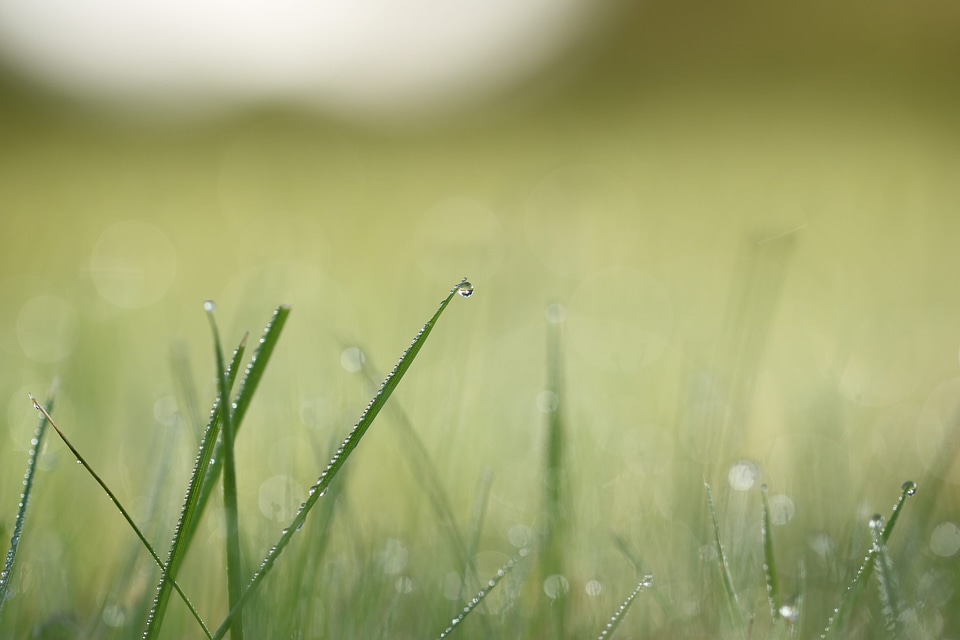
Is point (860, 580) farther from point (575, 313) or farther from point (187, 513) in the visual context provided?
point (575, 313)

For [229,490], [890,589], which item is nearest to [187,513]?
[229,490]

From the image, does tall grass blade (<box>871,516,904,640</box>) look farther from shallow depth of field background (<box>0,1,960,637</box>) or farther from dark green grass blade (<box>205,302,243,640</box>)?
dark green grass blade (<box>205,302,243,640</box>)

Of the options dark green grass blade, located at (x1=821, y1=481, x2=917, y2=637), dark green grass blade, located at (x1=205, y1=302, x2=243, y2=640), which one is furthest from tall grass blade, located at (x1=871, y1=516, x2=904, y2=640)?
dark green grass blade, located at (x1=205, y1=302, x2=243, y2=640)

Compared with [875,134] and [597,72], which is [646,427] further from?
[597,72]

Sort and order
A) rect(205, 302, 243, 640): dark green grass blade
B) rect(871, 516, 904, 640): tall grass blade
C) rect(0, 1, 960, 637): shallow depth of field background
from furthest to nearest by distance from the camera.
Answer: rect(0, 1, 960, 637): shallow depth of field background, rect(871, 516, 904, 640): tall grass blade, rect(205, 302, 243, 640): dark green grass blade

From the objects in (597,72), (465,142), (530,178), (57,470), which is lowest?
(57,470)

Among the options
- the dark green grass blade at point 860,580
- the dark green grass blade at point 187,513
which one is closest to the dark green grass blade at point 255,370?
the dark green grass blade at point 187,513

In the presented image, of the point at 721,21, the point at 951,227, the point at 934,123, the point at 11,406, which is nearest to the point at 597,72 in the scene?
the point at 721,21
